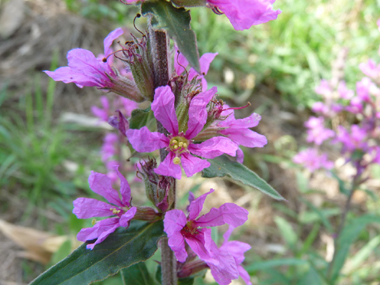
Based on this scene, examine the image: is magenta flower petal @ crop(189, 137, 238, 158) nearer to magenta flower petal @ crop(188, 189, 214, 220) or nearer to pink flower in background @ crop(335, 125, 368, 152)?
magenta flower petal @ crop(188, 189, 214, 220)

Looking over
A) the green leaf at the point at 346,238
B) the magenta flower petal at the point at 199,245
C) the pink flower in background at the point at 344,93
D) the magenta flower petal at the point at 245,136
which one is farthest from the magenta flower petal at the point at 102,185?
the pink flower in background at the point at 344,93

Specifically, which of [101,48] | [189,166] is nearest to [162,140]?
[189,166]

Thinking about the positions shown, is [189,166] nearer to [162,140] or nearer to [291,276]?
[162,140]

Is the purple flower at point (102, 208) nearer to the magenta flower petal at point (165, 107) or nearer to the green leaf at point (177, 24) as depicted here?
the magenta flower petal at point (165, 107)

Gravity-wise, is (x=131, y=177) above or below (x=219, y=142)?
below

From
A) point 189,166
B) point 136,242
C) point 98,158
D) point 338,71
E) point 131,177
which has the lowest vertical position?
point 338,71

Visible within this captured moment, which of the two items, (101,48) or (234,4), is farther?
(101,48)

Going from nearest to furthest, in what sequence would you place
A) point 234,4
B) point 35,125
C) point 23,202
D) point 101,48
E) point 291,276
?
point 234,4 → point 291,276 → point 23,202 → point 35,125 → point 101,48
